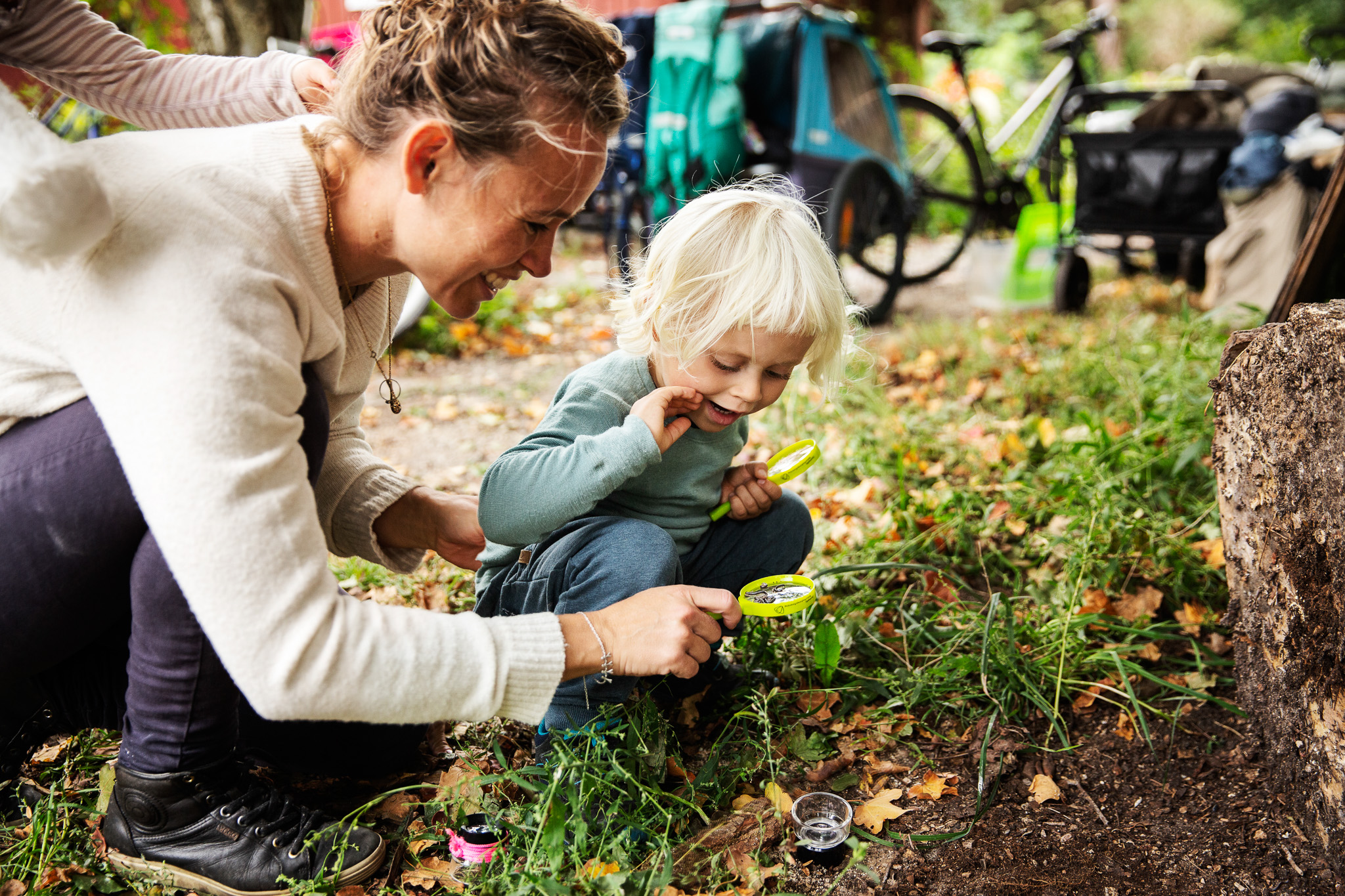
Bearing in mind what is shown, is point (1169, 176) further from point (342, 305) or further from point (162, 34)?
point (162, 34)

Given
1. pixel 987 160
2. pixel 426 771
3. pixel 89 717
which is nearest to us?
pixel 89 717

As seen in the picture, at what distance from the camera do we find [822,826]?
1.44 meters

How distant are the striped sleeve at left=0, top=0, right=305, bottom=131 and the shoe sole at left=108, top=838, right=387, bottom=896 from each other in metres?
1.11

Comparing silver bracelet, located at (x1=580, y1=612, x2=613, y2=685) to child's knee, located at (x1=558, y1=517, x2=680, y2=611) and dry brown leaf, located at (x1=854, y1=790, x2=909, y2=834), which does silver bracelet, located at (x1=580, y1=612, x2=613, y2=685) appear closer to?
child's knee, located at (x1=558, y1=517, x2=680, y2=611)

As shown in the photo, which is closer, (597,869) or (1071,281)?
(597,869)

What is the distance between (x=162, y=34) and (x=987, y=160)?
473cm

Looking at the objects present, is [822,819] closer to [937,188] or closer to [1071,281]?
[1071,281]

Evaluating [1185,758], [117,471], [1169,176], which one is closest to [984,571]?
[1185,758]

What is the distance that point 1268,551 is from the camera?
1.49 metres

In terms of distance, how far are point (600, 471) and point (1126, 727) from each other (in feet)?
3.65

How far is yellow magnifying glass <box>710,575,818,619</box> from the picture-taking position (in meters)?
1.41

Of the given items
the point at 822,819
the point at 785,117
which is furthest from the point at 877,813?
the point at 785,117

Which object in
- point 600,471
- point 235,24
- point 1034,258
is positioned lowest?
point 1034,258

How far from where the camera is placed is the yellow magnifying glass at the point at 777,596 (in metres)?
1.41
